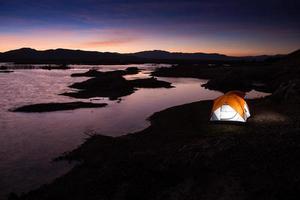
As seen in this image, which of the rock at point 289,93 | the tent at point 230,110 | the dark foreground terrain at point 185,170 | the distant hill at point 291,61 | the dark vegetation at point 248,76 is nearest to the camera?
the dark foreground terrain at point 185,170

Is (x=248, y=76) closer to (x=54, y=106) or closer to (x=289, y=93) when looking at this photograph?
(x=289, y=93)

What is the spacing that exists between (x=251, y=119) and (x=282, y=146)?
9848mm

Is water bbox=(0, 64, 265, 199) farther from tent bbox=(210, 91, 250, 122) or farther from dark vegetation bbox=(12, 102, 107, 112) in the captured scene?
tent bbox=(210, 91, 250, 122)

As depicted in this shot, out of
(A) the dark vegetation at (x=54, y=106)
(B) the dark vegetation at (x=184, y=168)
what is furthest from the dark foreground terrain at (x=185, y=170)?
(A) the dark vegetation at (x=54, y=106)

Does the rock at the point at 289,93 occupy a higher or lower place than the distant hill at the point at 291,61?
lower

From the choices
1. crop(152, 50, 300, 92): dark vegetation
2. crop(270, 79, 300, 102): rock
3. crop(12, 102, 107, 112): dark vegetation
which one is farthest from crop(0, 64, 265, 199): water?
crop(152, 50, 300, 92): dark vegetation

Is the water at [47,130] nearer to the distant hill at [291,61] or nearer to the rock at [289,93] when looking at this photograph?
the rock at [289,93]

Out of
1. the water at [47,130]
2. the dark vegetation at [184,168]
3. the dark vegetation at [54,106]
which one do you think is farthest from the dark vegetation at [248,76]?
the dark vegetation at [54,106]

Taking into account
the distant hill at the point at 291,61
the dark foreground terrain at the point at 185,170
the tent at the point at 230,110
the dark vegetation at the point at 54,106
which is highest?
the distant hill at the point at 291,61

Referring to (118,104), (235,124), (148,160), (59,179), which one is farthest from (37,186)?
(118,104)

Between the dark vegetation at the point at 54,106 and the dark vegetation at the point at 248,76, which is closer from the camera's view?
the dark vegetation at the point at 54,106

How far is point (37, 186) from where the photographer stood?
1523cm

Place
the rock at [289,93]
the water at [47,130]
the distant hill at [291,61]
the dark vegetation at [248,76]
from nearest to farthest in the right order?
the water at [47,130], the rock at [289,93], the dark vegetation at [248,76], the distant hill at [291,61]

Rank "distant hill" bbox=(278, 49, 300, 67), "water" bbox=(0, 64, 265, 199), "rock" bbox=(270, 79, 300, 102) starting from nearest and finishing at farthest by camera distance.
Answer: "water" bbox=(0, 64, 265, 199)
"rock" bbox=(270, 79, 300, 102)
"distant hill" bbox=(278, 49, 300, 67)
